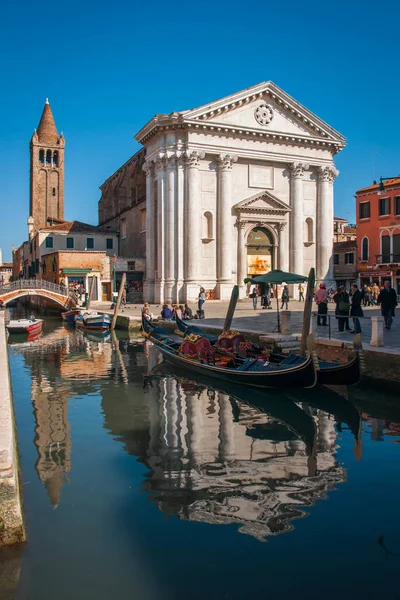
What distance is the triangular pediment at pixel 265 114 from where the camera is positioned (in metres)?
29.7

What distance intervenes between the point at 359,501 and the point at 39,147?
62.1 meters

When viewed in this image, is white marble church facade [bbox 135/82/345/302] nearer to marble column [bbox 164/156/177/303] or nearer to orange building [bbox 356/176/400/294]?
marble column [bbox 164/156/177/303]

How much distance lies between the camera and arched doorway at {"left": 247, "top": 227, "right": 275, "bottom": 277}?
32.2 metres

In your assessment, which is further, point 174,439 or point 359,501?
point 174,439

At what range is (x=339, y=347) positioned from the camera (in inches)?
475

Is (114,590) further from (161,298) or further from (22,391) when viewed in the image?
(161,298)

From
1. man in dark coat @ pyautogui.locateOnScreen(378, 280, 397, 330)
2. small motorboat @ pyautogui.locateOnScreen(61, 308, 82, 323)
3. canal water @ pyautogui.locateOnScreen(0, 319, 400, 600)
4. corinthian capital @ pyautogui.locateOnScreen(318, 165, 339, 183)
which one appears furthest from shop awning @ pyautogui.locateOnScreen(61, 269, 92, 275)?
canal water @ pyautogui.locateOnScreen(0, 319, 400, 600)

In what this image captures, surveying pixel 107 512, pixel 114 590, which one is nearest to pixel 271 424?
pixel 107 512

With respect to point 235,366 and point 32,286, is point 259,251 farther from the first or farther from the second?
point 235,366

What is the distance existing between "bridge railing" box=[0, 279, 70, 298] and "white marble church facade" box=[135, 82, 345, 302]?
5.31 meters

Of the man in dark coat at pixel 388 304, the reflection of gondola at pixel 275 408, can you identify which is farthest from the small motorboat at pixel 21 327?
the man in dark coat at pixel 388 304

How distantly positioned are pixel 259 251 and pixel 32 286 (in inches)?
531

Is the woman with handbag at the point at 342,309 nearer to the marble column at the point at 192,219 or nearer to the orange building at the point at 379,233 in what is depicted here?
the marble column at the point at 192,219

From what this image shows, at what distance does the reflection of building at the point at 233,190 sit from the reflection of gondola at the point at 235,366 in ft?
50.1
